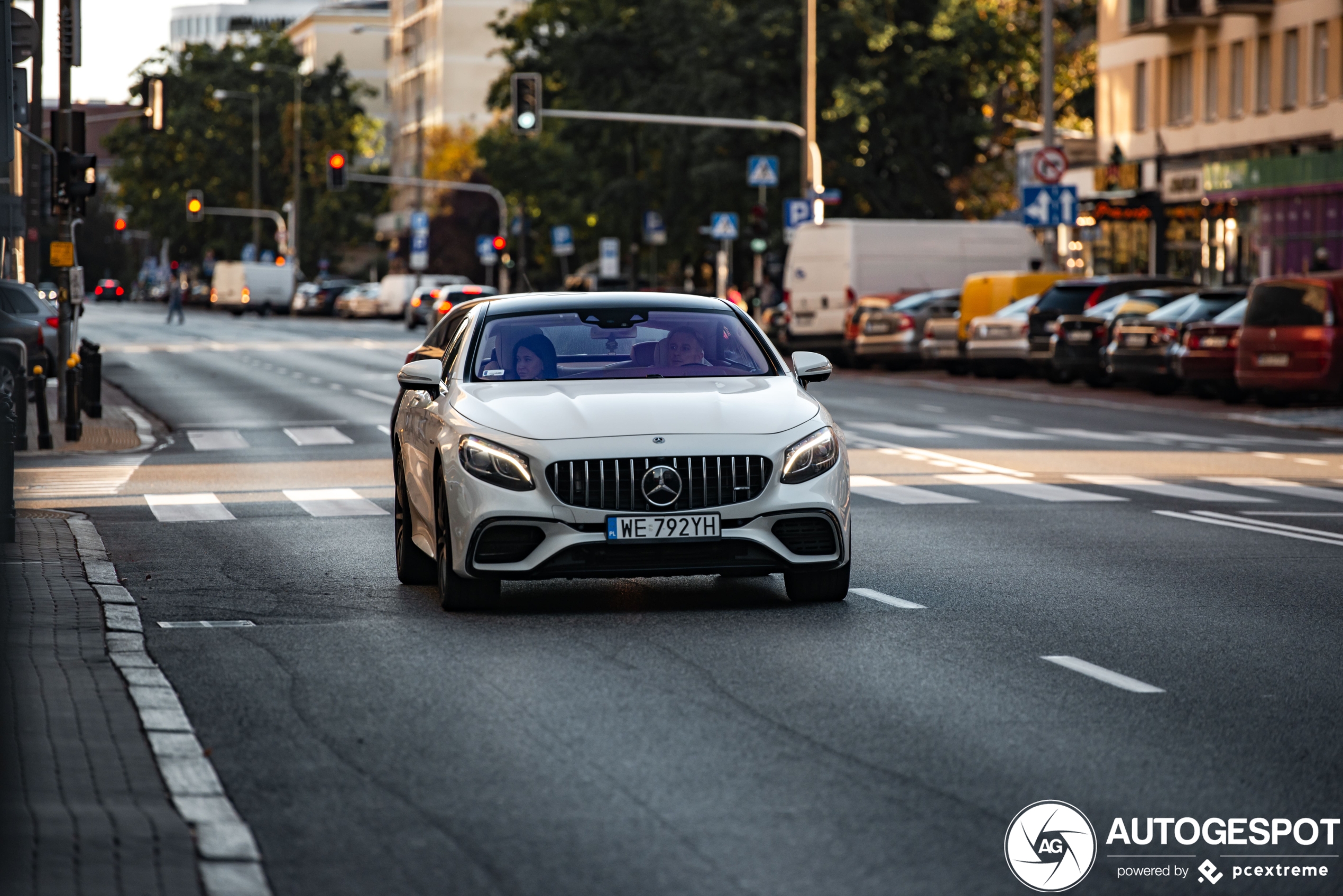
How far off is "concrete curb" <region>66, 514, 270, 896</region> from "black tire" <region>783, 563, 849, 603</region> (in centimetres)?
289

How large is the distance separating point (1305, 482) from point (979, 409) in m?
12.8

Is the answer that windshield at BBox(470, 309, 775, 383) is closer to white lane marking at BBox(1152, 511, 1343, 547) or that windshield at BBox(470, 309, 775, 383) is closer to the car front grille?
the car front grille

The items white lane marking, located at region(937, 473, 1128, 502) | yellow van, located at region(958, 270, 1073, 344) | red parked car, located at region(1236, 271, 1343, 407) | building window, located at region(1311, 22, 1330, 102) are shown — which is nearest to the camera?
white lane marking, located at region(937, 473, 1128, 502)

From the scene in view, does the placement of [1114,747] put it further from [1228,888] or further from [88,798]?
[88,798]

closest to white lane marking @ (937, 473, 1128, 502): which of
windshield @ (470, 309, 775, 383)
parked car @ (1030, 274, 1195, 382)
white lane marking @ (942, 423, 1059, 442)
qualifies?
white lane marking @ (942, 423, 1059, 442)

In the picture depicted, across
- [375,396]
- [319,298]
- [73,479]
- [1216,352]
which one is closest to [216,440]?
[73,479]

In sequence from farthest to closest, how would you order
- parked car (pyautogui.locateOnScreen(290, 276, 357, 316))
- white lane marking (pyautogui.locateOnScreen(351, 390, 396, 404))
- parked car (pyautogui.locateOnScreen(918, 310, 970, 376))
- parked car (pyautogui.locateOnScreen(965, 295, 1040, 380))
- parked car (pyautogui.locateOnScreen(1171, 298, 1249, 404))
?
1. parked car (pyautogui.locateOnScreen(290, 276, 357, 316))
2. parked car (pyautogui.locateOnScreen(918, 310, 970, 376))
3. parked car (pyautogui.locateOnScreen(965, 295, 1040, 380))
4. white lane marking (pyautogui.locateOnScreen(351, 390, 396, 404))
5. parked car (pyautogui.locateOnScreen(1171, 298, 1249, 404))

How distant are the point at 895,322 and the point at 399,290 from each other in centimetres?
4856

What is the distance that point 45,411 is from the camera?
24.2 m

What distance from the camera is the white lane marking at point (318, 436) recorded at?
2550 centimetres

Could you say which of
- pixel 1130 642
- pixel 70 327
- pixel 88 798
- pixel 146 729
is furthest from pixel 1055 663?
pixel 70 327

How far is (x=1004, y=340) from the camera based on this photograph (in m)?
40.0

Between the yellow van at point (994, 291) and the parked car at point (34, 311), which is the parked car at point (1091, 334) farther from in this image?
the parked car at point (34, 311)

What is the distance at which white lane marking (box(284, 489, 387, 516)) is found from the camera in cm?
1697
